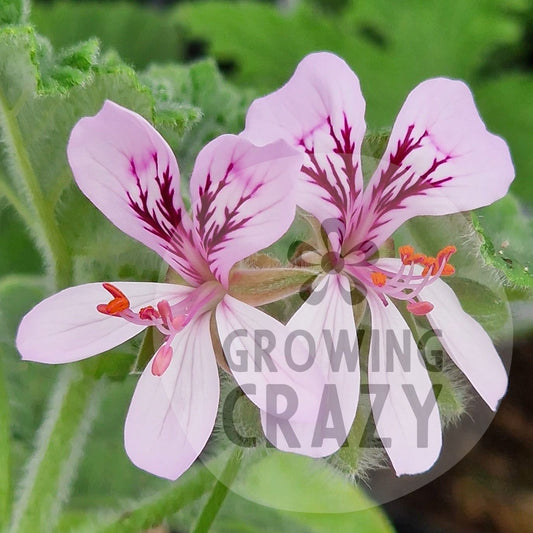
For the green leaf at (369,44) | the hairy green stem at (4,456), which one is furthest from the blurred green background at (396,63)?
the hairy green stem at (4,456)

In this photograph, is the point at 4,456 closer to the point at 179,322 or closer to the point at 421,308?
the point at 179,322

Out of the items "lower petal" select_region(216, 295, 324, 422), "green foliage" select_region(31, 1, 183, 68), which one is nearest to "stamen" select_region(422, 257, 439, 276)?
"lower petal" select_region(216, 295, 324, 422)

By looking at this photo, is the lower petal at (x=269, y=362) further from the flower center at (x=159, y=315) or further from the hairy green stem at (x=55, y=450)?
the hairy green stem at (x=55, y=450)

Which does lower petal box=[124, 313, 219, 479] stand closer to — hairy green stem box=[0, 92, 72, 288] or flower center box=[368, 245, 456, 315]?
flower center box=[368, 245, 456, 315]

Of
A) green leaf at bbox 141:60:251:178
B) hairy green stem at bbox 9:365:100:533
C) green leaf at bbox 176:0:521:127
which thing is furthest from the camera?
green leaf at bbox 176:0:521:127

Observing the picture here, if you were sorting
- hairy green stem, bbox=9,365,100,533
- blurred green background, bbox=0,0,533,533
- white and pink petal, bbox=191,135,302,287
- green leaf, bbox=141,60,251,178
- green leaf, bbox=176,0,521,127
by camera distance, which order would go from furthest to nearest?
green leaf, bbox=176,0,521,127, blurred green background, bbox=0,0,533,533, green leaf, bbox=141,60,251,178, hairy green stem, bbox=9,365,100,533, white and pink petal, bbox=191,135,302,287

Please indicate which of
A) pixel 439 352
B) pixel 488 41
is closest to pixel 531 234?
pixel 439 352

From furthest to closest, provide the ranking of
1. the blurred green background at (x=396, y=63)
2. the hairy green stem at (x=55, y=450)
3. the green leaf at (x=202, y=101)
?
the blurred green background at (x=396, y=63), the green leaf at (x=202, y=101), the hairy green stem at (x=55, y=450)

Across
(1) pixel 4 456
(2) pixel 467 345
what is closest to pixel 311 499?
(1) pixel 4 456
